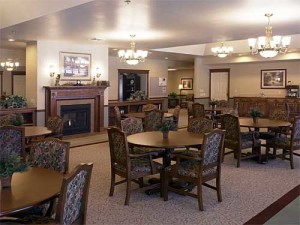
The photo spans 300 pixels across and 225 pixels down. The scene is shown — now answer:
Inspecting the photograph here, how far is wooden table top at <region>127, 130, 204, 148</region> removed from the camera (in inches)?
164

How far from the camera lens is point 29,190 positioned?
2.43 metres

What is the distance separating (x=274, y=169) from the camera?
5.86 m

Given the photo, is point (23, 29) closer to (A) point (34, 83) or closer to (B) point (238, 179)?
(A) point (34, 83)

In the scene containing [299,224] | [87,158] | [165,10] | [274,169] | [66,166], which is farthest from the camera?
[87,158]

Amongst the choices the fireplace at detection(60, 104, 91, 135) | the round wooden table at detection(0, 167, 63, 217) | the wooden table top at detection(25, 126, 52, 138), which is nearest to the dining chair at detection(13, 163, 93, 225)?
the round wooden table at detection(0, 167, 63, 217)

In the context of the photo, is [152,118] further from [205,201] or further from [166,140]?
[205,201]

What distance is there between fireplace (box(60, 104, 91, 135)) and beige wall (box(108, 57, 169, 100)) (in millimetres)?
3644

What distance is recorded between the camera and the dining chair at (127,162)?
4020mm

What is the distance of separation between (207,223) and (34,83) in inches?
263

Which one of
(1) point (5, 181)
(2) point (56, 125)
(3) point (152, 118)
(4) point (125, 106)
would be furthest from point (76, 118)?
(1) point (5, 181)

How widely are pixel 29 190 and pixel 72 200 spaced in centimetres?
38

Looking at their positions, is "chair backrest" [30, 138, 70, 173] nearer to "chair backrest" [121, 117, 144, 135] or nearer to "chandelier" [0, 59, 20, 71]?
"chair backrest" [121, 117, 144, 135]

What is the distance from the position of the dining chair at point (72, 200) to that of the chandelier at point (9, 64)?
1012 centimetres

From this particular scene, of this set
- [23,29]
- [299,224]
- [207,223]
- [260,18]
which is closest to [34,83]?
[23,29]
